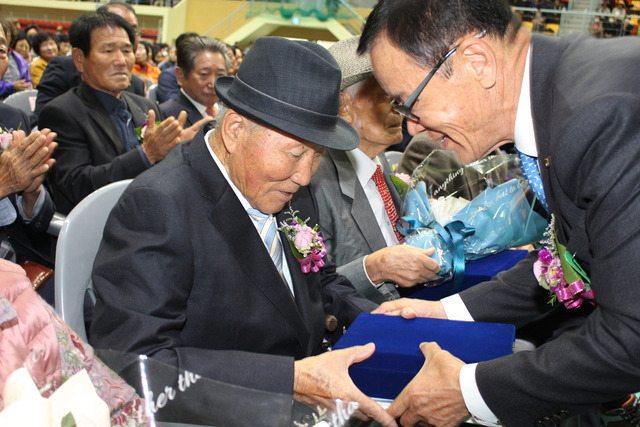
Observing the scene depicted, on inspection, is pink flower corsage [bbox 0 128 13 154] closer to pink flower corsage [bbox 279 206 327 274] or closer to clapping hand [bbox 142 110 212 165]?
clapping hand [bbox 142 110 212 165]

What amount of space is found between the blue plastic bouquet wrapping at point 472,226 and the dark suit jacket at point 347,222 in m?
0.16

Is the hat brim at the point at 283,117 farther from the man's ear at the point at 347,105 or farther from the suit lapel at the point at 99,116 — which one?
the suit lapel at the point at 99,116

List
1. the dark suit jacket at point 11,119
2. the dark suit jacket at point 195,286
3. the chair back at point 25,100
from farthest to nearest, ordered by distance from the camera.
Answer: the chair back at point 25,100 → the dark suit jacket at point 11,119 → the dark suit jacket at point 195,286

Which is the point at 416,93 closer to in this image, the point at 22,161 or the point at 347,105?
the point at 347,105

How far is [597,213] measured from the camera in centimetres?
127

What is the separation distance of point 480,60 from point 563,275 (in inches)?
23.3

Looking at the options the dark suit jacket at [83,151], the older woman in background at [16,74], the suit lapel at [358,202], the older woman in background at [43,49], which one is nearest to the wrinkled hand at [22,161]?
the dark suit jacket at [83,151]

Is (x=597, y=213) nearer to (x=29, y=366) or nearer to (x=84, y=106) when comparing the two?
(x=29, y=366)

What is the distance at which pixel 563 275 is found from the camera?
162 centimetres

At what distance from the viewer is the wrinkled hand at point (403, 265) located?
7.79 feet

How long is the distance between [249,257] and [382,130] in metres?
1.11

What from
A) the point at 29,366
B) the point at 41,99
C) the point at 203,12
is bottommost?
the point at 203,12

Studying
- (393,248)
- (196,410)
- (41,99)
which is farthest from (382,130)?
(41,99)

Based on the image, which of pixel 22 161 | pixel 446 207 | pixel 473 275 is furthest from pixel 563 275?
pixel 22 161
